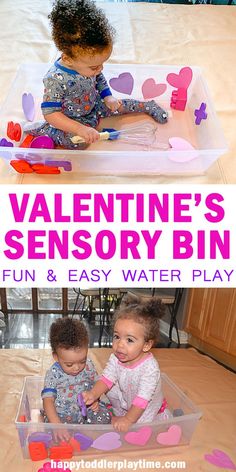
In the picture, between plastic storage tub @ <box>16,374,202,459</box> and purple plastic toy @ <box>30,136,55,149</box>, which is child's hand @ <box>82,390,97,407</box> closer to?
plastic storage tub @ <box>16,374,202,459</box>

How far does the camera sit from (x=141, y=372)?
48.8 inches

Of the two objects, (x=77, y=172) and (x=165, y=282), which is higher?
(x=77, y=172)

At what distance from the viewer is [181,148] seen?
89cm

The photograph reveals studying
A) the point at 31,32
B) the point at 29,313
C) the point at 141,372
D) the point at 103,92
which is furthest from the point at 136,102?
the point at 29,313

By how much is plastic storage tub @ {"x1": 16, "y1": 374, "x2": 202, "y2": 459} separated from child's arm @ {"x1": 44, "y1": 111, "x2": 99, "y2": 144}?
26.6 inches

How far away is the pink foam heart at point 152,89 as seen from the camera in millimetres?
1092

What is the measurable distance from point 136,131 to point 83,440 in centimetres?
74

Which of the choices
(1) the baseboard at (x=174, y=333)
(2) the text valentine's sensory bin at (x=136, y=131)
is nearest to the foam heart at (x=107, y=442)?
(2) the text valentine's sensory bin at (x=136, y=131)

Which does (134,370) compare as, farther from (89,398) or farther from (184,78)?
(184,78)

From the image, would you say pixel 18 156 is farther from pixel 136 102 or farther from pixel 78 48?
pixel 136 102

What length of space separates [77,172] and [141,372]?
0.63 meters

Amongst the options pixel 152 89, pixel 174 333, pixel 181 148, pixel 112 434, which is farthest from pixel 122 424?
pixel 174 333

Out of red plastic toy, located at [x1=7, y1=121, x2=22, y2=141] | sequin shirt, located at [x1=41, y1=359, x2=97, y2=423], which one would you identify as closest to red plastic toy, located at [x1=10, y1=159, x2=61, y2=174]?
red plastic toy, located at [x1=7, y1=121, x2=22, y2=141]

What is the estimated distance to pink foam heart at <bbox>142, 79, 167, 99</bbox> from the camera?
1092 mm
